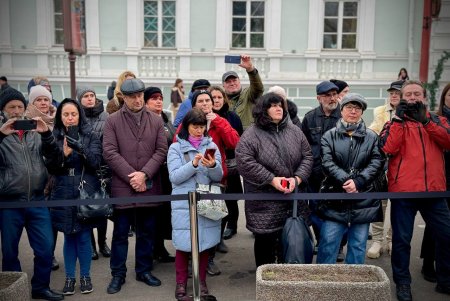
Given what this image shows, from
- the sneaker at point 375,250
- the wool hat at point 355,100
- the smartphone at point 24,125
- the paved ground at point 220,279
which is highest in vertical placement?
the wool hat at point 355,100

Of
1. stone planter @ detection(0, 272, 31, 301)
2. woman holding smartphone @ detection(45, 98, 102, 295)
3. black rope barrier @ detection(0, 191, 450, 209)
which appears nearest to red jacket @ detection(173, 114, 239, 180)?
black rope barrier @ detection(0, 191, 450, 209)

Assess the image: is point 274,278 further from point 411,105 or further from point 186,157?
point 411,105

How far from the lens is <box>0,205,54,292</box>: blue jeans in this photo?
13.7 ft

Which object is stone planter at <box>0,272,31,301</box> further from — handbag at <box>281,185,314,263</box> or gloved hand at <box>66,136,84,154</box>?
handbag at <box>281,185,314,263</box>

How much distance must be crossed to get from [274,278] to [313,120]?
6.99ft

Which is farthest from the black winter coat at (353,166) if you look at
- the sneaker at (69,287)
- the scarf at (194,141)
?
the sneaker at (69,287)

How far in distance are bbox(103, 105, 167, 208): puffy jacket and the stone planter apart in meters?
1.17

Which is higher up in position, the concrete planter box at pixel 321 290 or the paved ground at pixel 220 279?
the concrete planter box at pixel 321 290

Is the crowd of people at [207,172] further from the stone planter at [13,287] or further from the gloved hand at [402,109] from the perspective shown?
the stone planter at [13,287]

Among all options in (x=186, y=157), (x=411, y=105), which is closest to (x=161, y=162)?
(x=186, y=157)

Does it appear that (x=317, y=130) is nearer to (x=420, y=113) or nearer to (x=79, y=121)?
(x=420, y=113)

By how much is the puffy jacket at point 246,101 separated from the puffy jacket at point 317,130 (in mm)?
779

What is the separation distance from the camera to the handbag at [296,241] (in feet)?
12.9

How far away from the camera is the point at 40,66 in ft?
49.3
